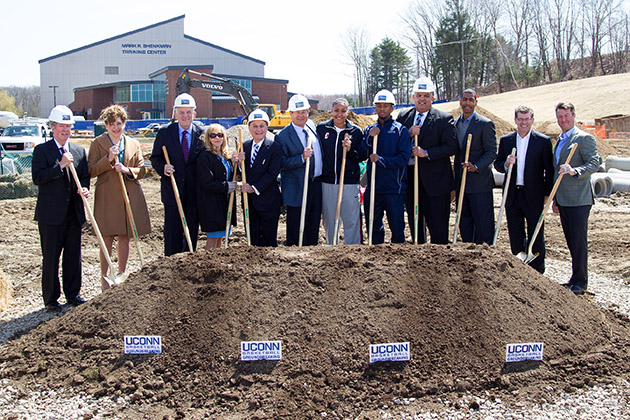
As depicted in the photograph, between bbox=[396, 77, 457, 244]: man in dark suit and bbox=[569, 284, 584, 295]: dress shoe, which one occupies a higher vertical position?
bbox=[396, 77, 457, 244]: man in dark suit

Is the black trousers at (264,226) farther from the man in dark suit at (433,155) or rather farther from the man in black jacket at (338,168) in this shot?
the man in dark suit at (433,155)

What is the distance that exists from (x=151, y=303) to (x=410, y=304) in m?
1.96

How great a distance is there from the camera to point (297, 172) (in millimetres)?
6070

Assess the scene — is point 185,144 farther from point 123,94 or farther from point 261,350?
point 123,94

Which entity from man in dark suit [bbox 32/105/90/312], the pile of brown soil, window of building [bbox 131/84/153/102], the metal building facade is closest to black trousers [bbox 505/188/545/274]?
the pile of brown soil

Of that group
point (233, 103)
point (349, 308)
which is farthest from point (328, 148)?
point (233, 103)

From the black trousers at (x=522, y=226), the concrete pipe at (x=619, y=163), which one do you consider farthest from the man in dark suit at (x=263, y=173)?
the concrete pipe at (x=619, y=163)

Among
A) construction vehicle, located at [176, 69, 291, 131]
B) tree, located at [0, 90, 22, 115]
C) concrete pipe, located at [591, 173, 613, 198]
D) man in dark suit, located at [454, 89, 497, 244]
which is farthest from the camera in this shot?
tree, located at [0, 90, 22, 115]

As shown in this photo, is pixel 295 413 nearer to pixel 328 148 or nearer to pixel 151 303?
pixel 151 303

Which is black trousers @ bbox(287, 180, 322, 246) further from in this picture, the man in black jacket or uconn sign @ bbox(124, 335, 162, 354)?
uconn sign @ bbox(124, 335, 162, 354)

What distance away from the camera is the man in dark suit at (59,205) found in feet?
17.6

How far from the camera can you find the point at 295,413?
3545 millimetres

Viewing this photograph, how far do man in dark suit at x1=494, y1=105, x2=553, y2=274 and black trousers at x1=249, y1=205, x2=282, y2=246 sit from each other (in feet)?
8.02

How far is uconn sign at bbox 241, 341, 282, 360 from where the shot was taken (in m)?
3.96
